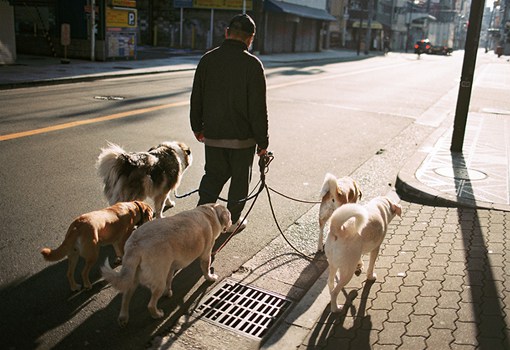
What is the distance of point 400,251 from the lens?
5168mm

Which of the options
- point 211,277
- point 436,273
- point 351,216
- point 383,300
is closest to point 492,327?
point 383,300

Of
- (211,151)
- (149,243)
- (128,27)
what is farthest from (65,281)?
(128,27)

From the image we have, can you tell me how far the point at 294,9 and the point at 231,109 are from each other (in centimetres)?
4011

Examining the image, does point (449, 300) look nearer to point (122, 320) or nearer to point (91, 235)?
point (122, 320)

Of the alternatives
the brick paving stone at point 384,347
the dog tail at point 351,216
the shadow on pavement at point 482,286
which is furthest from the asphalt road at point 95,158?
the shadow on pavement at point 482,286

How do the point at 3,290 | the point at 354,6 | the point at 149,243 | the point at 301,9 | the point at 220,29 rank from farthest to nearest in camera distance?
1. the point at 354,6
2. the point at 301,9
3. the point at 220,29
4. the point at 3,290
5. the point at 149,243

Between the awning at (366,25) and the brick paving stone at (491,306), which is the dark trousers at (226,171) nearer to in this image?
the brick paving stone at (491,306)

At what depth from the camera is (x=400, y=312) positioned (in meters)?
3.95

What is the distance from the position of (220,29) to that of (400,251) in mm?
35987

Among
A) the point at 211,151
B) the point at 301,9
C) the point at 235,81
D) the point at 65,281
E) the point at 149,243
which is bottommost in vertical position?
the point at 65,281

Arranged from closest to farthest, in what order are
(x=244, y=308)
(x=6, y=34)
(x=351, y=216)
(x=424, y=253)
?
(x=351, y=216), (x=244, y=308), (x=424, y=253), (x=6, y=34)

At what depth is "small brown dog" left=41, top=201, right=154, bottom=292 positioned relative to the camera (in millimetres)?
3877

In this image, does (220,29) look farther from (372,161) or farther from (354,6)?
(354,6)

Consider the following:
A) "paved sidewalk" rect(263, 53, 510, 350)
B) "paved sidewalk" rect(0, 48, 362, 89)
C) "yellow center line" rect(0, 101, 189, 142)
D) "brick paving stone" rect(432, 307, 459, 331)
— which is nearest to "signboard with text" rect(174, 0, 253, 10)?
"paved sidewalk" rect(0, 48, 362, 89)
